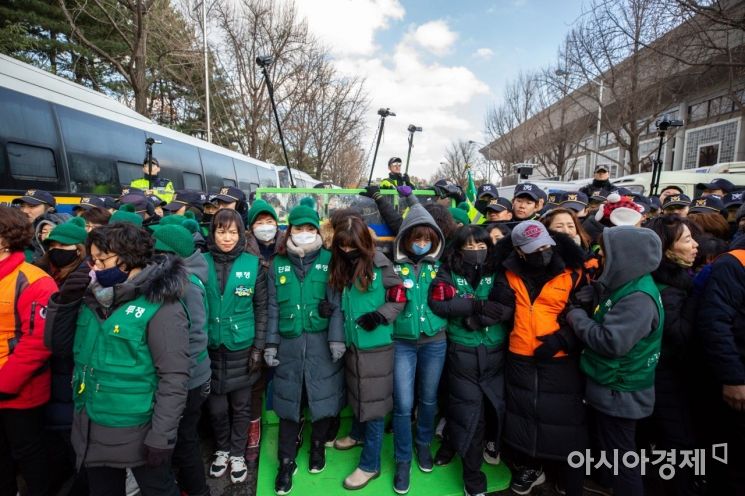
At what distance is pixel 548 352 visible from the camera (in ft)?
7.79

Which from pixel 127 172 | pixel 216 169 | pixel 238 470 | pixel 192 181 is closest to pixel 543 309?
pixel 238 470

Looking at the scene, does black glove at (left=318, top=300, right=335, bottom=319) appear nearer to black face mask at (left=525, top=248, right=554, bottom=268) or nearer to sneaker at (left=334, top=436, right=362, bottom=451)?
sneaker at (left=334, top=436, right=362, bottom=451)

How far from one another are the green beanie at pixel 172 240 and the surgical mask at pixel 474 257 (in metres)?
2.01

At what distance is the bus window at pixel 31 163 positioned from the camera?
5.53 m

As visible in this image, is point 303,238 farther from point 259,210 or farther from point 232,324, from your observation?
point 232,324

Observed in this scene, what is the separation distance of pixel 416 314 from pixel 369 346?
0.43 m

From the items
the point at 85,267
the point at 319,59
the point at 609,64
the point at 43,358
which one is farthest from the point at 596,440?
the point at 319,59

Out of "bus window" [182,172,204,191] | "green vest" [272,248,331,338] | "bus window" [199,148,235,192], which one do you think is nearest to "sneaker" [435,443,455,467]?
"green vest" [272,248,331,338]

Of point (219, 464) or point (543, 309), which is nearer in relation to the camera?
point (543, 309)

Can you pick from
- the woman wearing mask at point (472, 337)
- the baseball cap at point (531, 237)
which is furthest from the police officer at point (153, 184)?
the baseball cap at point (531, 237)

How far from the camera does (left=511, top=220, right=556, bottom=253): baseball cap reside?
2377 mm

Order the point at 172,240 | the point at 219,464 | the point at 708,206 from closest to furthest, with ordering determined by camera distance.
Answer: the point at 172,240 < the point at 219,464 < the point at 708,206

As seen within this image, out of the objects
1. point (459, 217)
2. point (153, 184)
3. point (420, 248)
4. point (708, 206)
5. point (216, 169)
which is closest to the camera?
point (420, 248)

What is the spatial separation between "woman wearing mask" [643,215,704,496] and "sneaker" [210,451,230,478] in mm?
3292
